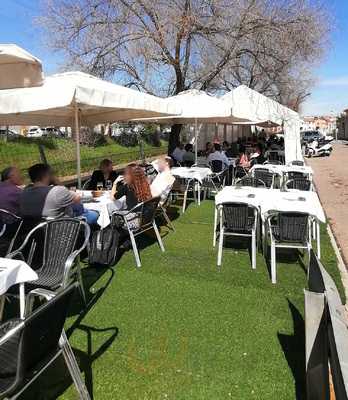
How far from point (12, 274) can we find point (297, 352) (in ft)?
7.44

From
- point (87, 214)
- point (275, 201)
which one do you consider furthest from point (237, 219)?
point (87, 214)

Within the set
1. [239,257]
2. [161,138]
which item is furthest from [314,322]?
[161,138]

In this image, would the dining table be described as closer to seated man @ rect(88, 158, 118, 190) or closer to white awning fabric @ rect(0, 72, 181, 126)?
white awning fabric @ rect(0, 72, 181, 126)

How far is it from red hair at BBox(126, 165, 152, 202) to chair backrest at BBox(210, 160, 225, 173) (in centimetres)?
526

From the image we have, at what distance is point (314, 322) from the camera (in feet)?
9.01

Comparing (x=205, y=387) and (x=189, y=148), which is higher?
(x=189, y=148)

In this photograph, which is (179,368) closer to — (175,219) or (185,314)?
(185,314)

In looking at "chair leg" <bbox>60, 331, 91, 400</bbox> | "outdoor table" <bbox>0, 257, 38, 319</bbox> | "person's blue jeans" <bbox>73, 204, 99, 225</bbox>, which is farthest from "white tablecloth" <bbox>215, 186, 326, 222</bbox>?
"chair leg" <bbox>60, 331, 91, 400</bbox>

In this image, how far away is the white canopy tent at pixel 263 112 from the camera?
13456 millimetres

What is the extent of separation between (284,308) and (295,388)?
1265 millimetres

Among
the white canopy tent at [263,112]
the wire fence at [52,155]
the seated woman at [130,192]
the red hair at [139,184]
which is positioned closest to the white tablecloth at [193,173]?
the white canopy tent at [263,112]

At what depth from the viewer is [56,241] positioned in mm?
3980

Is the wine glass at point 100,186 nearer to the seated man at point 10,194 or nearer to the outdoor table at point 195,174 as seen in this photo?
the seated man at point 10,194

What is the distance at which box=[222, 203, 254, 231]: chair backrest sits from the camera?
553 centimetres
